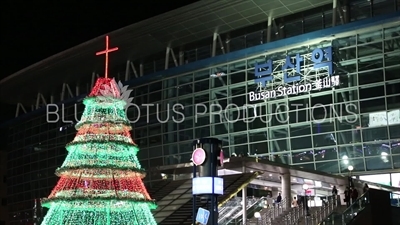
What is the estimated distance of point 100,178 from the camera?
61.2ft

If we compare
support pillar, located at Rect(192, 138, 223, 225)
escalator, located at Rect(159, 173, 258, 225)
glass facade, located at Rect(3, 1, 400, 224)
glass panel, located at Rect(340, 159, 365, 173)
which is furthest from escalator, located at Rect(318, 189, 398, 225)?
glass panel, located at Rect(340, 159, 365, 173)

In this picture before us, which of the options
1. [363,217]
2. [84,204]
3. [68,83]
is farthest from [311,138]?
[68,83]

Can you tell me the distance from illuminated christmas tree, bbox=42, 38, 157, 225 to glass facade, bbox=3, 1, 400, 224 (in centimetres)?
1781

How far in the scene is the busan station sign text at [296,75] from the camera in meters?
34.3

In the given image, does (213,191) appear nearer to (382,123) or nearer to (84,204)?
(84,204)

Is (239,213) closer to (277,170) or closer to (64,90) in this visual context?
(277,170)

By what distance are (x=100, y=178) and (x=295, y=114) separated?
19.9 meters

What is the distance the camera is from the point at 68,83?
54.2 meters

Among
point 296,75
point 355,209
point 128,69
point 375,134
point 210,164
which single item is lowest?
point 355,209

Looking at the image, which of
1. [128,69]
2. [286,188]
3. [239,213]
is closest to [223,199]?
[239,213]

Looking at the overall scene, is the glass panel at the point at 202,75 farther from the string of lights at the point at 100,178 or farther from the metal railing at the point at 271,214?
the string of lights at the point at 100,178

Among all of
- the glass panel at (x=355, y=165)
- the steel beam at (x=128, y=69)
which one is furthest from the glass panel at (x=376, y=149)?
the steel beam at (x=128, y=69)

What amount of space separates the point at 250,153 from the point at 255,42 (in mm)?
8267

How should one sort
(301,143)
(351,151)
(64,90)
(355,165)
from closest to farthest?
(355,165)
(351,151)
(301,143)
(64,90)
